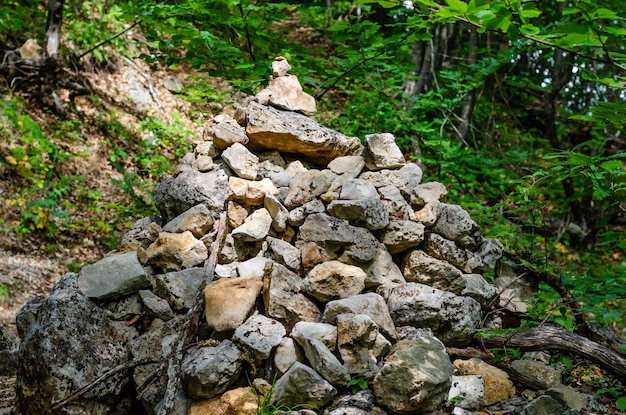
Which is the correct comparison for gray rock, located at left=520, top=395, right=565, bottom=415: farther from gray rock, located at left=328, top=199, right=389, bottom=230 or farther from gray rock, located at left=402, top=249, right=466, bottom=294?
gray rock, located at left=328, top=199, right=389, bottom=230

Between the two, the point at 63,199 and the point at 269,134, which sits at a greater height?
the point at 269,134

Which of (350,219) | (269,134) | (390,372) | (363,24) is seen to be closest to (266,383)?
(390,372)

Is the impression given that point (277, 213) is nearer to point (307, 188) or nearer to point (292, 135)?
point (307, 188)

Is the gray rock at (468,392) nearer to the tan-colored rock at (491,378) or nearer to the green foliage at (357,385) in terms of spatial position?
the tan-colored rock at (491,378)

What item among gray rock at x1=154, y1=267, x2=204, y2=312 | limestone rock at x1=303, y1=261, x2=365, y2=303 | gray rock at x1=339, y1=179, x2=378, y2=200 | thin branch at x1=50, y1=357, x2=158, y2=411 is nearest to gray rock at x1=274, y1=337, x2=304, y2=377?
limestone rock at x1=303, y1=261, x2=365, y2=303

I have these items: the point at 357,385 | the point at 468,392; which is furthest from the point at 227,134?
the point at 468,392

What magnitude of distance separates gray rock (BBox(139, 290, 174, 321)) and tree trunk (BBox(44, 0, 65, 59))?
620 cm

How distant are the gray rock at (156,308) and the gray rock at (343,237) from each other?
3.91ft

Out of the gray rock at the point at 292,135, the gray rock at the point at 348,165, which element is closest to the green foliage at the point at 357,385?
the gray rock at the point at 348,165

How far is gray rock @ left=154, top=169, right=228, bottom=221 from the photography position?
13.2ft

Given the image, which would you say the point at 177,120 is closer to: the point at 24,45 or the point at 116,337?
the point at 24,45

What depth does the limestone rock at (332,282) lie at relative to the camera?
3.56 meters

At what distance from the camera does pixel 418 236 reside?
381cm

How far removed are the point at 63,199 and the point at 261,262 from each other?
4793 mm
